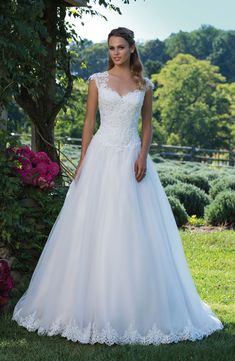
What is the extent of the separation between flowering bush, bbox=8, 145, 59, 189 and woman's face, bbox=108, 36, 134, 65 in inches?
47.2

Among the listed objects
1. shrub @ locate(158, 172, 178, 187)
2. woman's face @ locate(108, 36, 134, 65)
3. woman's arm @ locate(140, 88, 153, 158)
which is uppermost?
woman's face @ locate(108, 36, 134, 65)

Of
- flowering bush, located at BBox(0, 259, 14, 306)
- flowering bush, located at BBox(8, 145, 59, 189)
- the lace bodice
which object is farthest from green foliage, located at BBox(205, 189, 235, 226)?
flowering bush, located at BBox(0, 259, 14, 306)

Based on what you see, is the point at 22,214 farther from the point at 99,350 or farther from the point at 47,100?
the point at 47,100

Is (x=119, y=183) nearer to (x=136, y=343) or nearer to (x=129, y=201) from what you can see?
(x=129, y=201)

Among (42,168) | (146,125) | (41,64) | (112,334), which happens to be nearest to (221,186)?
(41,64)

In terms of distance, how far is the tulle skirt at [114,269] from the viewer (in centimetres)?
396

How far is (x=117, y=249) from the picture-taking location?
4.02 meters

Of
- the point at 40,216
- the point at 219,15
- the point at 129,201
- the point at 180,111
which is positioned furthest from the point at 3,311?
the point at 219,15

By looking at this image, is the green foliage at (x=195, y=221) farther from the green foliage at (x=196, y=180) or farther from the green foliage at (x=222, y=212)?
the green foliage at (x=196, y=180)

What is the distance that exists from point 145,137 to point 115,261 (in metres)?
0.83

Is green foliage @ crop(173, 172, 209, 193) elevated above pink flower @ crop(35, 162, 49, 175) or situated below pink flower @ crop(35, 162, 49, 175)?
below

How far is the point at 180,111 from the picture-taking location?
147 ft

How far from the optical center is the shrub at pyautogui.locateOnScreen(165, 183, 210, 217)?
11.0 meters

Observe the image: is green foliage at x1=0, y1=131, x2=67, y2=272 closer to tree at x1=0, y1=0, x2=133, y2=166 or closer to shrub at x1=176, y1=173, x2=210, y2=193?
Answer: tree at x1=0, y1=0, x2=133, y2=166
